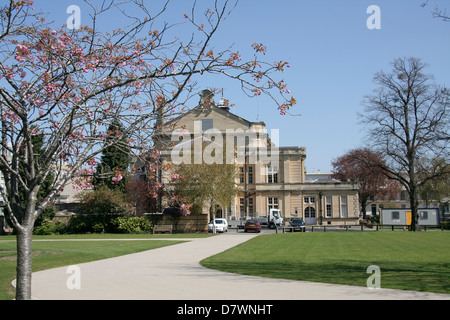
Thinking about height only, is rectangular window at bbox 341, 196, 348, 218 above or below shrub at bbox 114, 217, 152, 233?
above

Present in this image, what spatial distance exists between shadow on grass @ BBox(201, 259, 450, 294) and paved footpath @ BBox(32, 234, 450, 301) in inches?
29.4

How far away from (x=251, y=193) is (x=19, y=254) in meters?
63.1

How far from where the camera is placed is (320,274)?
13391 millimetres

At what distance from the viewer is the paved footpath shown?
10.1 metres

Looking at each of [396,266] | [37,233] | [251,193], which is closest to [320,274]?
[396,266]

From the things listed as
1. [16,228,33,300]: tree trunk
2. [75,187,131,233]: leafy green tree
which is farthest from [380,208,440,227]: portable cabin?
[16,228,33,300]: tree trunk

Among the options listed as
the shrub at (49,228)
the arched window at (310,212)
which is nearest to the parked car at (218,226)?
the shrub at (49,228)

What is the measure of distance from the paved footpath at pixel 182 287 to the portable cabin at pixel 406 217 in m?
39.0

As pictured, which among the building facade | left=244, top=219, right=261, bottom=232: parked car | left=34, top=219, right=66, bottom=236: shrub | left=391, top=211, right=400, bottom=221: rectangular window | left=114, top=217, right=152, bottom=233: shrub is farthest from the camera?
the building facade

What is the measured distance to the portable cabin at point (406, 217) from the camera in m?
49.6

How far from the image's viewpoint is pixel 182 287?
1156 centimetres

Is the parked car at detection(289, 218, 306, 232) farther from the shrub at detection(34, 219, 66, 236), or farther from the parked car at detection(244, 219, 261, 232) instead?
the shrub at detection(34, 219, 66, 236)

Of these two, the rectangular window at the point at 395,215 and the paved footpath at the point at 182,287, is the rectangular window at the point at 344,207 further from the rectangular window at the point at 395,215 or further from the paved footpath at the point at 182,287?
the paved footpath at the point at 182,287

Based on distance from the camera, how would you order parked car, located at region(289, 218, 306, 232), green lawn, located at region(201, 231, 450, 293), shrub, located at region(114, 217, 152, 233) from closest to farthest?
1. green lawn, located at region(201, 231, 450, 293)
2. shrub, located at region(114, 217, 152, 233)
3. parked car, located at region(289, 218, 306, 232)
